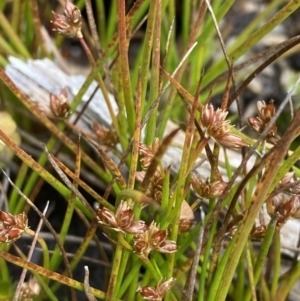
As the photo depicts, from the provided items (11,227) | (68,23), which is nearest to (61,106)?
(68,23)

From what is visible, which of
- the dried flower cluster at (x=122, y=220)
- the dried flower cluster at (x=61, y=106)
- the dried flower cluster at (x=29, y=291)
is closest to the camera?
the dried flower cluster at (x=122, y=220)

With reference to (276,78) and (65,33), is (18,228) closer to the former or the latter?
(65,33)

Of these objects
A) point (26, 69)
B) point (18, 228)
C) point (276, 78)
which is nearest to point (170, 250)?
point (18, 228)

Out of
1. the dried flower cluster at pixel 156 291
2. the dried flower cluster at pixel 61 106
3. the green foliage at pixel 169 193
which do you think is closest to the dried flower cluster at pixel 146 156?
the green foliage at pixel 169 193

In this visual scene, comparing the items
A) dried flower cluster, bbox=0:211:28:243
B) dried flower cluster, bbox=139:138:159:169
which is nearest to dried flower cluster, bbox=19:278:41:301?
dried flower cluster, bbox=0:211:28:243

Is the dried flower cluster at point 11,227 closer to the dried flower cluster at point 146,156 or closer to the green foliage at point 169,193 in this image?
the green foliage at point 169,193

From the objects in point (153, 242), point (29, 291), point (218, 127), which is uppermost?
point (218, 127)

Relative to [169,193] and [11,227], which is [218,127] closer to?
[169,193]
